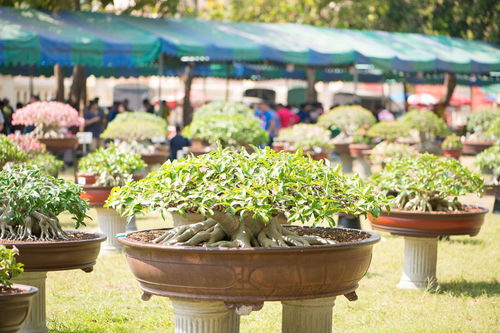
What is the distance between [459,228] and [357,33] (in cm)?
1845

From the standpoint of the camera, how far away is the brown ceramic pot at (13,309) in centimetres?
470

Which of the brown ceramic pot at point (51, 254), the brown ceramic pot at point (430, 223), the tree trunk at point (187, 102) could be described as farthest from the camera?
the tree trunk at point (187, 102)

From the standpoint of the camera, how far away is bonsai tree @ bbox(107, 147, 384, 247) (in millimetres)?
4875

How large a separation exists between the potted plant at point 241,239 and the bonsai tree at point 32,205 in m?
0.83

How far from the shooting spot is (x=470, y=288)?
8.85m

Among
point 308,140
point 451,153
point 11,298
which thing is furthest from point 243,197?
point 451,153

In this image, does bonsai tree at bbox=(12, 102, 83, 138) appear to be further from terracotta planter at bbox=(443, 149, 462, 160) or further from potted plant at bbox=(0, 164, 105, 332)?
potted plant at bbox=(0, 164, 105, 332)

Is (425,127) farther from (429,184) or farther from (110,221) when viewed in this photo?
(429,184)

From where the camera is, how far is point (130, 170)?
10.7 metres

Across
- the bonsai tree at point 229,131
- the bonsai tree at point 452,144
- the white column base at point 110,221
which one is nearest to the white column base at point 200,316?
the white column base at point 110,221

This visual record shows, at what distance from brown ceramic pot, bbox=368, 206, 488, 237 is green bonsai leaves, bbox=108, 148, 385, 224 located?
314 centimetres

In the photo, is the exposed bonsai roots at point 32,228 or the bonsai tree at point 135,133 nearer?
the exposed bonsai roots at point 32,228

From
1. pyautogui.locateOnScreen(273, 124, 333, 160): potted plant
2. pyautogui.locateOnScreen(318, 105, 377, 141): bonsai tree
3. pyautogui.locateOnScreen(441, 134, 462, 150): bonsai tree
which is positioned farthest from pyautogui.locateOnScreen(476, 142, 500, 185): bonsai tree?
pyautogui.locateOnScreen(318, 105, 377, 141): bonsai tree

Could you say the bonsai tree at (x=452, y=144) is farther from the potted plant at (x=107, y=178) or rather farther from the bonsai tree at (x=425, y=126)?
the potted plant at (x=107, y=178)
